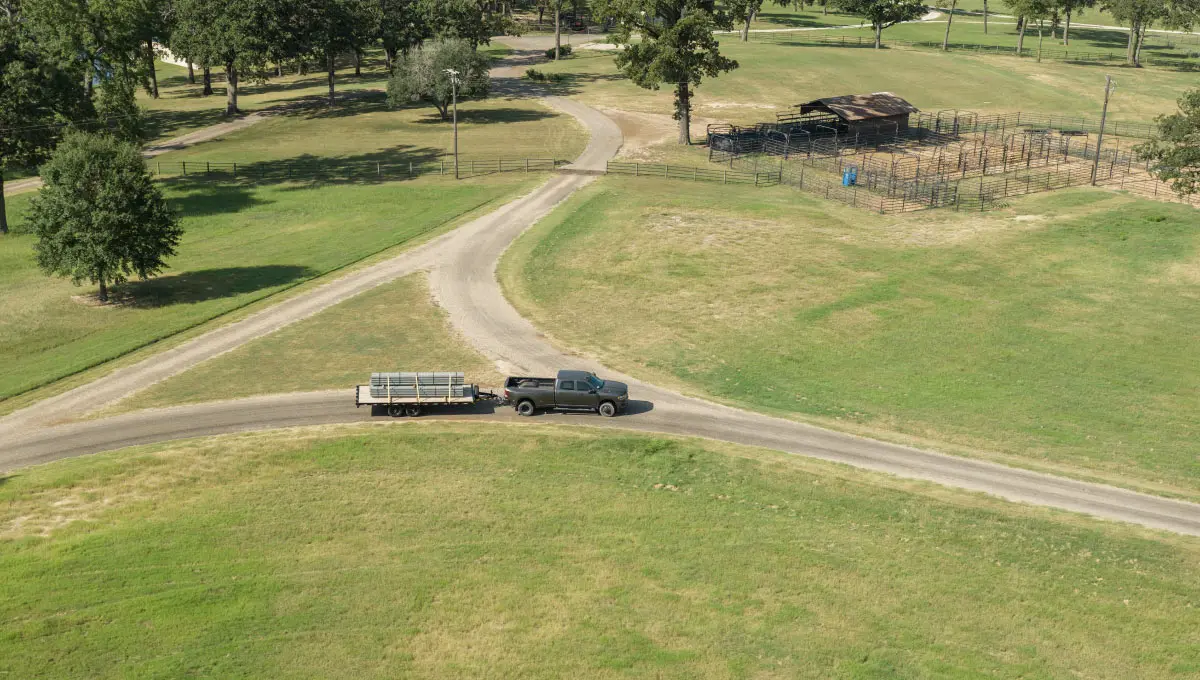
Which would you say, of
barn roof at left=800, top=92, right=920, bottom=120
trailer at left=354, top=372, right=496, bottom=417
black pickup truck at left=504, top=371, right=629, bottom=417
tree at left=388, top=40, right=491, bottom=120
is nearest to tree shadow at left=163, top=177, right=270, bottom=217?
tree at left=388, top=40, right=491, bottom=120

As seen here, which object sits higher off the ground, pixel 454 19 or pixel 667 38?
pixel 454 19

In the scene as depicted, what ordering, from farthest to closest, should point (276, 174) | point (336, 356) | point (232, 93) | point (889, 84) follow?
1. point (889, 84)
2. point (232, 93)
3. point (276, 174)
4. point (336, 356)

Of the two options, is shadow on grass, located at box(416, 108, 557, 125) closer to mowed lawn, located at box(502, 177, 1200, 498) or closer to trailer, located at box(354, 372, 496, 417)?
mowed lawn, located at box(502, 177, 1200, 498)

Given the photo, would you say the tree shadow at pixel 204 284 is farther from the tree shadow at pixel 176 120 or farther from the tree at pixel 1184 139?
the tree at pixel 1184 139

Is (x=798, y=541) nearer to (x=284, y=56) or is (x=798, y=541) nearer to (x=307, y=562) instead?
(x=307, y=562)

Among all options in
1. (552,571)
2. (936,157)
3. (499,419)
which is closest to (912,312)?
(499,419)

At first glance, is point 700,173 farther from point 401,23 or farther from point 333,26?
point 401,23
